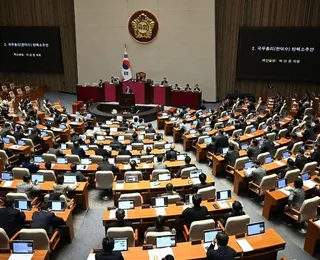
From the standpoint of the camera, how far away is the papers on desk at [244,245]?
575cm

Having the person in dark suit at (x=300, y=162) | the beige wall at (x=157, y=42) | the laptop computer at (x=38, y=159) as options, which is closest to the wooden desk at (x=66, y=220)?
the laptop computer at (x=38, y=159)

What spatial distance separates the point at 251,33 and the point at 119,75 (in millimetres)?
8481

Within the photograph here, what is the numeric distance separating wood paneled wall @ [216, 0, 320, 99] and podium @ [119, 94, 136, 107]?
19.7 feet

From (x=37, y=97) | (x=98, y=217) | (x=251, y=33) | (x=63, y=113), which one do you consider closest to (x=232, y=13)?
(x=251, y=33)

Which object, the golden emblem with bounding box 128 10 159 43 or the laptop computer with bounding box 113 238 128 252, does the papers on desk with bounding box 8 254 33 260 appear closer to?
the laptop computer with bounding box 113 238 128 252

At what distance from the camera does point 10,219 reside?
6496mm

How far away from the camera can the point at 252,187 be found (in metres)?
8.99

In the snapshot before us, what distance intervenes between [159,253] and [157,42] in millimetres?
17094

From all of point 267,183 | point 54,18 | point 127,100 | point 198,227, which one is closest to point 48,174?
point 198,227

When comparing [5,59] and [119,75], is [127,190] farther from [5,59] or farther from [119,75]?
[5,59]

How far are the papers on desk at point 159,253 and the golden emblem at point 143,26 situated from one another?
17.0 meters

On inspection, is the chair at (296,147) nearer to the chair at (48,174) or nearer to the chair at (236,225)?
the chair at (236,225)

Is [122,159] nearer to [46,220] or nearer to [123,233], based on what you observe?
[46,220]

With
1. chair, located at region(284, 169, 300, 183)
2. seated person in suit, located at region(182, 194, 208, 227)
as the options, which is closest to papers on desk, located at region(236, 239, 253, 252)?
seated person in suit, located at region(182, 194, 208, 227)
